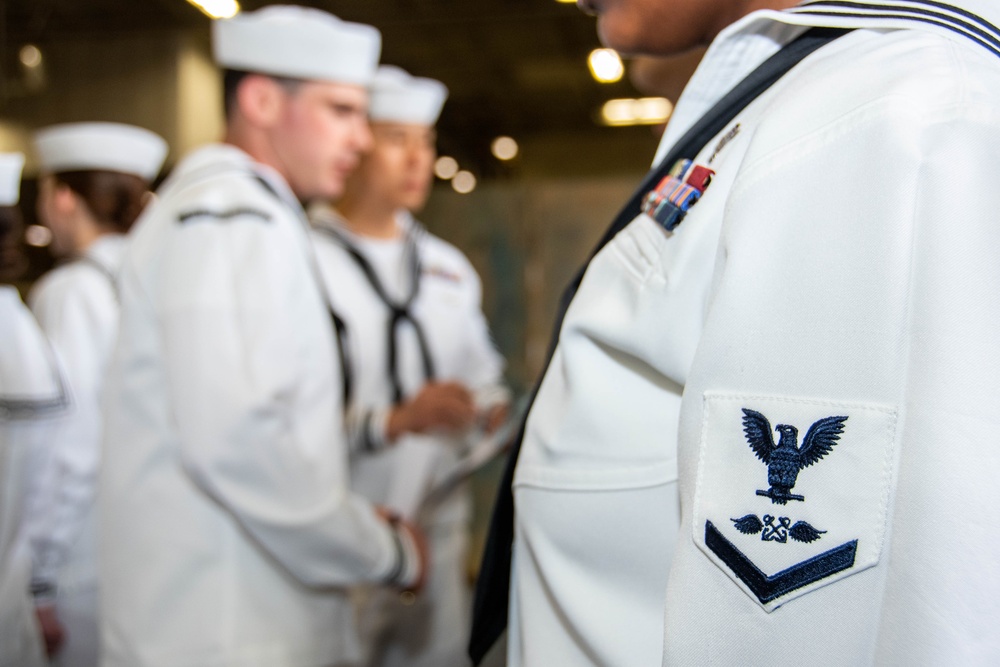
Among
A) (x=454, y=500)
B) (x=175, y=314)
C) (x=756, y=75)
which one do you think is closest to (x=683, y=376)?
(x=756, y=75)

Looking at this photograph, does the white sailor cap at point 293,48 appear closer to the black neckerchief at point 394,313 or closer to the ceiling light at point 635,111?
the black neckerchief at point 394,313

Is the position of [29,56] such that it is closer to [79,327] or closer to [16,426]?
[79,327]

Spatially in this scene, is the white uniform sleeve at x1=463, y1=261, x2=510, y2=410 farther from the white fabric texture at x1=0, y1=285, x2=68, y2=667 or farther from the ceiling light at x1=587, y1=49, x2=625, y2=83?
the ceiling light at x1=587, y1=49, x2=625, y2=83

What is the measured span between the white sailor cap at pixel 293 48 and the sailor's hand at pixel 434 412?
2.86ft

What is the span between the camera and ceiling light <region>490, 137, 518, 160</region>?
13.2 metres

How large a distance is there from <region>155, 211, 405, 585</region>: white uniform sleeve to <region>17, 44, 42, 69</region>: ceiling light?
231 inches

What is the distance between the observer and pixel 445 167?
44.1ft

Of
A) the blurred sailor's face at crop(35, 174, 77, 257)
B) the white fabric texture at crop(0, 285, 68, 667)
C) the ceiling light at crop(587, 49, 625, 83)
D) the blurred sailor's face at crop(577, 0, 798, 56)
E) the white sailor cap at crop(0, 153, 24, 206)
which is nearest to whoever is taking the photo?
the blurred sailor's face at crop(577, 0, 798, 56)

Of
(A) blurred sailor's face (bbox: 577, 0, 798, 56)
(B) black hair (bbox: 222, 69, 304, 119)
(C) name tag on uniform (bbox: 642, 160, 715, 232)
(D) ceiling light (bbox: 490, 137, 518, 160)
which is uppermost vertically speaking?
(A) blurred sailor's face (bbox: 577, 0, 798, 56)

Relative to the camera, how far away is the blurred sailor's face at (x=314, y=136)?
6.72 ft

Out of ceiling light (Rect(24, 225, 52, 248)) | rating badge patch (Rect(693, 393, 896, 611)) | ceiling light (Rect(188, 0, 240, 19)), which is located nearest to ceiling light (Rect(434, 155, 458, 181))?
ceiling light (Rect(188, 0, 240, 19))

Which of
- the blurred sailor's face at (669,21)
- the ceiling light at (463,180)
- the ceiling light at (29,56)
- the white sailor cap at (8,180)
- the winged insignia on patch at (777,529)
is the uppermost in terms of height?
the blurred sailor's face at (669,21)

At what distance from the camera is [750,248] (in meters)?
0.59

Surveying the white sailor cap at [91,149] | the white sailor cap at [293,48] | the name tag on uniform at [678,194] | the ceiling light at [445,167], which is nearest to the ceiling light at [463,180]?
the ceiling light at [445,167]
